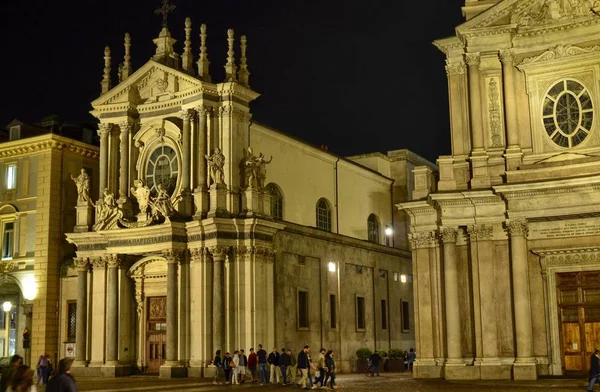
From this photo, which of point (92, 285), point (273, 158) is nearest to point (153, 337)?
point (92, 285)

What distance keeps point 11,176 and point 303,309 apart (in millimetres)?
20094

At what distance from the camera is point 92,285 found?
45.7 meters

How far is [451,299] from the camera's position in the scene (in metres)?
35.6

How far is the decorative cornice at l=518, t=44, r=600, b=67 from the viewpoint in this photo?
3530 cm

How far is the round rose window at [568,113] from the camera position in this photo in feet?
117

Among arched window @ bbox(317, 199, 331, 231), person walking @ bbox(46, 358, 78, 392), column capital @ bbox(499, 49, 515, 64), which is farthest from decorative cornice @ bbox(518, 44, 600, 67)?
person walking @ bbox(46, 358, 78, 392)

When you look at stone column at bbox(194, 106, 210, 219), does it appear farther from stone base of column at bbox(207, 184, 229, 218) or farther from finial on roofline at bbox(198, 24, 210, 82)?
finial on roofline at bbox(198, 24, 210, 82)

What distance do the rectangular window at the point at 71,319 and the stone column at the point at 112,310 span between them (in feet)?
16.5

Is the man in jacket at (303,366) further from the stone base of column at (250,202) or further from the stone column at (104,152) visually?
the stone column at (104,152)

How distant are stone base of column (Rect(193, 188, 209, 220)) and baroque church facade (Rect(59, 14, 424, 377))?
0.21 ft

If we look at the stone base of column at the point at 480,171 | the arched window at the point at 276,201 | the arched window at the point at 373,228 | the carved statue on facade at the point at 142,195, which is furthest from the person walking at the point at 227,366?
the arched window at the point at 373,228

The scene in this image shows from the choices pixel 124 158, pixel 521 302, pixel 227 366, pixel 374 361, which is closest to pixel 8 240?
pixel 124 158

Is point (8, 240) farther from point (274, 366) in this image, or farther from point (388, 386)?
point (388, 386)

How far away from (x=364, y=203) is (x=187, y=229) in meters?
18.0
